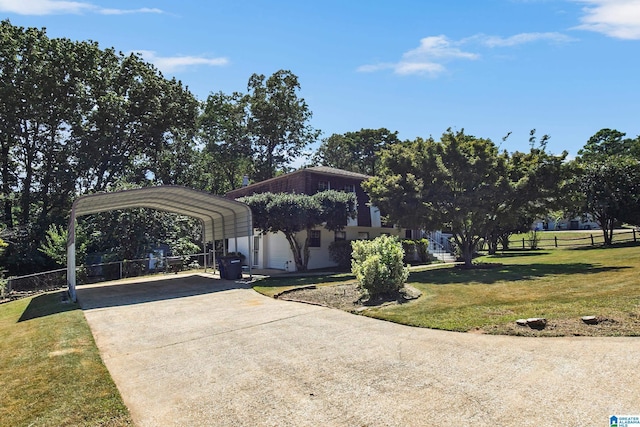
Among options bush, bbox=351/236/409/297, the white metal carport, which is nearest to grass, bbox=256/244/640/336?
bush, bbox=351/236/409/297

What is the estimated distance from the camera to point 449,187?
696 inches

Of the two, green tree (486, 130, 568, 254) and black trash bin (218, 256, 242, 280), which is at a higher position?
green tree (486, 130, 568, 254)

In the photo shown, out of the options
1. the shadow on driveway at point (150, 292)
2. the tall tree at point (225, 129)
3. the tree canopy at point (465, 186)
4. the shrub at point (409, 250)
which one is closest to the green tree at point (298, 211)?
the tree canopy at point (465, 186)

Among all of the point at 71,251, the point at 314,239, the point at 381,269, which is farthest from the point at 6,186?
the point at 381,269

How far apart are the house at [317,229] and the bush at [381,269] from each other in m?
11.1

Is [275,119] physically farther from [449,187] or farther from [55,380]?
[55,380]

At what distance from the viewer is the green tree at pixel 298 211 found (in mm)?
19094

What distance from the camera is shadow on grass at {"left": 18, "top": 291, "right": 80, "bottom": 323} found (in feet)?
36.2

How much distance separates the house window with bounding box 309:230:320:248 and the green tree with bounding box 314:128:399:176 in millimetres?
29069

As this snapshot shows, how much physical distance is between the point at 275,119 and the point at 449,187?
84.0 ft

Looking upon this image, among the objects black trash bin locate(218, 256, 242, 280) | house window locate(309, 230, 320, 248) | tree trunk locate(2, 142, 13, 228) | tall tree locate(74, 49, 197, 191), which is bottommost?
black trash bin locate(218, 256, 242, 280)

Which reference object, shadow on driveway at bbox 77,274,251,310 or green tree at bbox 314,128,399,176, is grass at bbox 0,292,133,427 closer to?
shadow on driveway at bbox 77,274,251,310

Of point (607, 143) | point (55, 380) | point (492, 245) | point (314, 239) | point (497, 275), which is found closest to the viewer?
point (55, 380)

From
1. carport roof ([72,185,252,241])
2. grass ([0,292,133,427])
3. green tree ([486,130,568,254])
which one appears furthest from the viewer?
green tree ([486,130,568,254])
